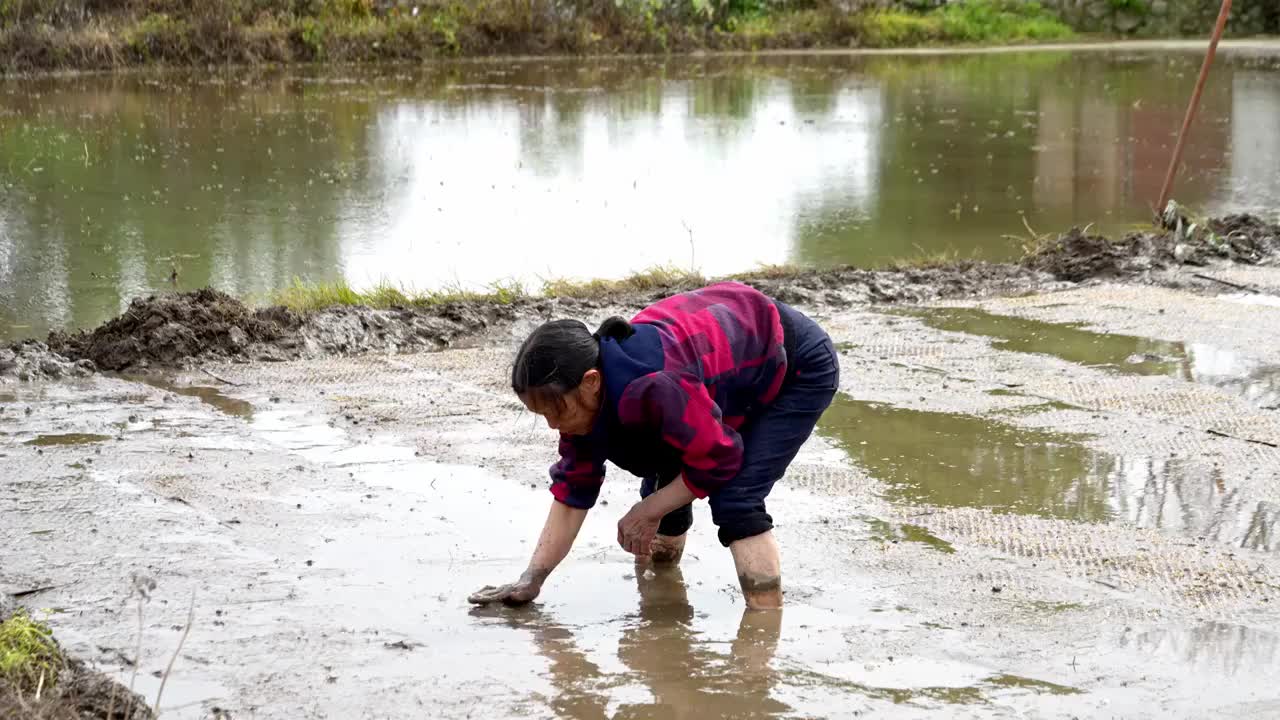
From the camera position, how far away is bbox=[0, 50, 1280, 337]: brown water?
29.2 ft

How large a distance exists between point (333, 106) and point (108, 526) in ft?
42.8

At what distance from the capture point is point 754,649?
3.49 meters

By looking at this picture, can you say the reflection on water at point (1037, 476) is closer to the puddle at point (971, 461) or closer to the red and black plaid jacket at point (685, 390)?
the puddle at point (971, 461)

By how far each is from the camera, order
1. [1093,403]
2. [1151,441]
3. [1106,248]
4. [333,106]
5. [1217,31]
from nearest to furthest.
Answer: [1151,441]
[1093,403]
[1106,248]
[1217,31]
[333,106]

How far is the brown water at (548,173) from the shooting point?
351 inches

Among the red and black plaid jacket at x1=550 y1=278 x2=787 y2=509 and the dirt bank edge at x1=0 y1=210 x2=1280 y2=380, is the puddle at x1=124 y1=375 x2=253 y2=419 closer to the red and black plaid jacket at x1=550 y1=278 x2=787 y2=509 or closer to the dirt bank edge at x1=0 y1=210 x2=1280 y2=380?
the dirt bank edge at x1=0 y1=210 x2=1280 y2=380

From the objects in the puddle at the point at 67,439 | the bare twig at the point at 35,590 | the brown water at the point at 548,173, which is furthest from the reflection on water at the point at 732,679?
the brown water at the point at 548,173

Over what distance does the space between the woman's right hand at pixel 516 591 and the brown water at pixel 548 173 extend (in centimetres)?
422

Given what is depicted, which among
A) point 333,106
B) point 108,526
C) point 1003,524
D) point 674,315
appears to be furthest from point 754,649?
point 333,106

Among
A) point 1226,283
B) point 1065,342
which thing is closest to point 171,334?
point 1065,342

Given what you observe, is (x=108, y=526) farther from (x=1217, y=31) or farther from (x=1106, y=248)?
(x=1217, y=31)

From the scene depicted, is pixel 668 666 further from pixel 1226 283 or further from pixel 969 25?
pixel 969 25

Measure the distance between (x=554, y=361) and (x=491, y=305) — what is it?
13.4 feet

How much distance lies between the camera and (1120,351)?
6367 mm
